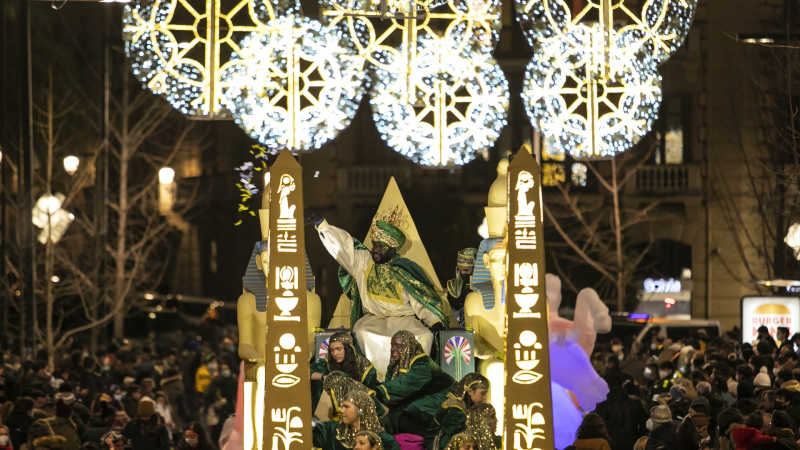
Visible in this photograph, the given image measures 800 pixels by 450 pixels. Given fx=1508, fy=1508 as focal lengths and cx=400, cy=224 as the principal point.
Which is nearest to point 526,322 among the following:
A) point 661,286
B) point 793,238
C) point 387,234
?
point 387,234

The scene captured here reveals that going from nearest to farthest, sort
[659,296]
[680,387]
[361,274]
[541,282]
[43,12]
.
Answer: [541,282]
[361,274]
[680,387]
[43,12]
[659,296]

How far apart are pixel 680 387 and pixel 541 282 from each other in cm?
506

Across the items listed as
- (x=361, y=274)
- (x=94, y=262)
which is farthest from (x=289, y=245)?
(x=94, y=262)

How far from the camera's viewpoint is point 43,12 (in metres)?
27.6

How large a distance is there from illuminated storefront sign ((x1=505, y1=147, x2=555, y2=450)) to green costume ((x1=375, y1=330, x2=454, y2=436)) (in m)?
2.23

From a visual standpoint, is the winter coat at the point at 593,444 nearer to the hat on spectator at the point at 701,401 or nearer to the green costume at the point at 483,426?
the green costume at the point at 483,426

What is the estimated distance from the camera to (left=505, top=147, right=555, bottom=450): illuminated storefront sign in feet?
30.7

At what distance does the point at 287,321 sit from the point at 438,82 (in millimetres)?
5964

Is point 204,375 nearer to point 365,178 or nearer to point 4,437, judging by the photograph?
point 4,437

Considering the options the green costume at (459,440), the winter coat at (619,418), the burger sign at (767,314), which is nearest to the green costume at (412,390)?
the green costume at (459,440)

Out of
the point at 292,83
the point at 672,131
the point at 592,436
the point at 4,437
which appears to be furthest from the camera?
the point at 672,131

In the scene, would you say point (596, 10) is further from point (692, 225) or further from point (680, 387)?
point (692, 225)

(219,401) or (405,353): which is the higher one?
(405,353)

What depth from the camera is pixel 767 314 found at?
19344 millimetres
